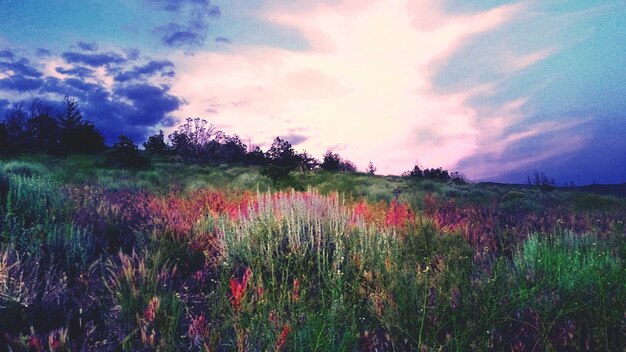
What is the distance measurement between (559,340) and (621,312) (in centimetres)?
54

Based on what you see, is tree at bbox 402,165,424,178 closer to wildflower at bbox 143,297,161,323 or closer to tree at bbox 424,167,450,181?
tree at bbox 424,167,450,181

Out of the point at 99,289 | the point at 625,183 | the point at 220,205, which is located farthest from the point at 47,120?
the point at 625,183

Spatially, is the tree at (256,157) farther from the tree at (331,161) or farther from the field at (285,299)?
the field at (285,299)

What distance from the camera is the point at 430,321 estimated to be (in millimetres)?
3018

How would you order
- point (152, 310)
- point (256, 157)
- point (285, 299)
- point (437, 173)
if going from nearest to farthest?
point (152, 310), point (285, 299), point (437, 173), point (256, 157)

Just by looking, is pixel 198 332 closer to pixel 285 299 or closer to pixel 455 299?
pixel 285 299

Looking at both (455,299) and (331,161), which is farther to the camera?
(331,161)

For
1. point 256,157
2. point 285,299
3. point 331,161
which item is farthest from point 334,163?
point 285,299

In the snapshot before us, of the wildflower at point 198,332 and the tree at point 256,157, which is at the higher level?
the tree at point 256,157

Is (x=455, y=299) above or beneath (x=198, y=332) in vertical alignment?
above

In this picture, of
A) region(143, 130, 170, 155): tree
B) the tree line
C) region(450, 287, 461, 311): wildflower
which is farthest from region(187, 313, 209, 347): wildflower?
region(143, 130, 170, 155): tree

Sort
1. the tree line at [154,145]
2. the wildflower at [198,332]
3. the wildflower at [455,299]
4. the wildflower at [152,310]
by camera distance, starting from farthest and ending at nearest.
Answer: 1. the tree line at [154,145]
2. the wildflower at [455,299]
3. the wildflower at [152,310]
4. the wildflower at [198,332]

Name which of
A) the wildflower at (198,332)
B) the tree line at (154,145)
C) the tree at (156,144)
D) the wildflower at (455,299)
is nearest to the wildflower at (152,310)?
the wildflower at (198,332)

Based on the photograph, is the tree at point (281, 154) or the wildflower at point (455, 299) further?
the tree at point (281, 154)
